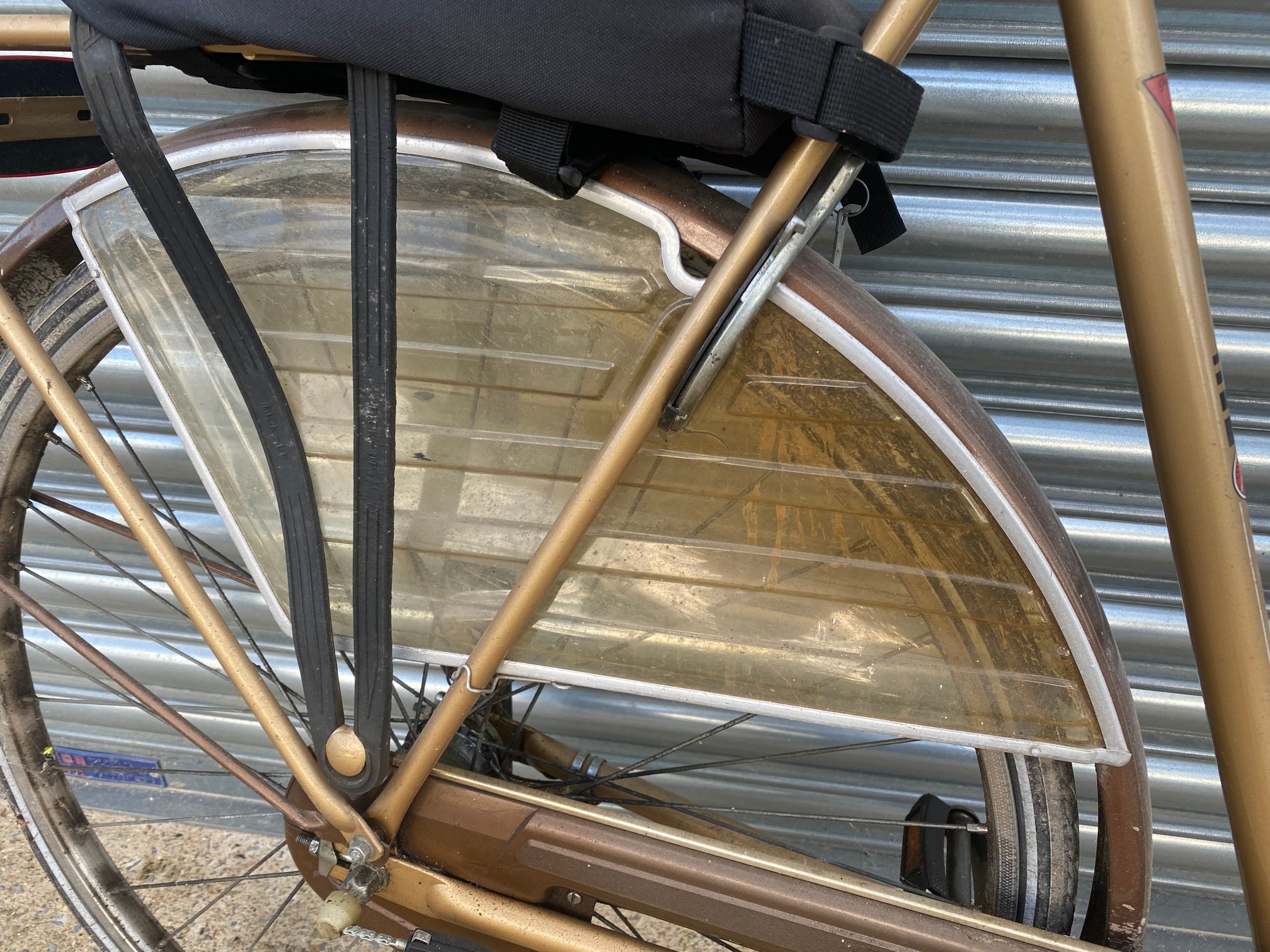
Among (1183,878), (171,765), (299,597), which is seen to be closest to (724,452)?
(299,597)

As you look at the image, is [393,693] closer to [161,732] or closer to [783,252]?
[783,252]

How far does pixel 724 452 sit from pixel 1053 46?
28.9 inches

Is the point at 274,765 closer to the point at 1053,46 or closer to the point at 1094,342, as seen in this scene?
the point at 1094,342

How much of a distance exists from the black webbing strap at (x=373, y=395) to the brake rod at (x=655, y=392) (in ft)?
0.20

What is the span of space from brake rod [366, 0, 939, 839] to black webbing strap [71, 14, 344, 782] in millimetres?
122

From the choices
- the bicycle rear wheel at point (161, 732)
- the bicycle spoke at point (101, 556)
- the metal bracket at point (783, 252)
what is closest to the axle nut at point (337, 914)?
the bicycle rear wheel at point (161, 732)

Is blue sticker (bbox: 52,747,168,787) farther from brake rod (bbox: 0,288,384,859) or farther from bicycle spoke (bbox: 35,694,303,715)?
brake rod (bbox: 0,288,384,859)

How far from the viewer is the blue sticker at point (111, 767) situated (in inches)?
63.9

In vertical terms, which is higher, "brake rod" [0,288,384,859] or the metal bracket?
the metal bracket

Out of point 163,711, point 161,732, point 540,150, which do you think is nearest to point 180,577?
point 163,711

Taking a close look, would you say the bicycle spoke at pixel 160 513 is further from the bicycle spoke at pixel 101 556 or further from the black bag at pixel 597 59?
the black bag at pixel 597 59

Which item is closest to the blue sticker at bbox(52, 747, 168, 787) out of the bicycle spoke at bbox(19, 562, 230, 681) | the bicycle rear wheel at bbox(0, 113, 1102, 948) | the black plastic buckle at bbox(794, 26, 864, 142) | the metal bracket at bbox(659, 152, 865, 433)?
the bicycle rear wheel at bbox(0, 113, 1102, 948)

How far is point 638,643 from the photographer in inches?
30.6

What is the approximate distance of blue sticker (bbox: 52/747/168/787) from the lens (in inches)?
63.9
